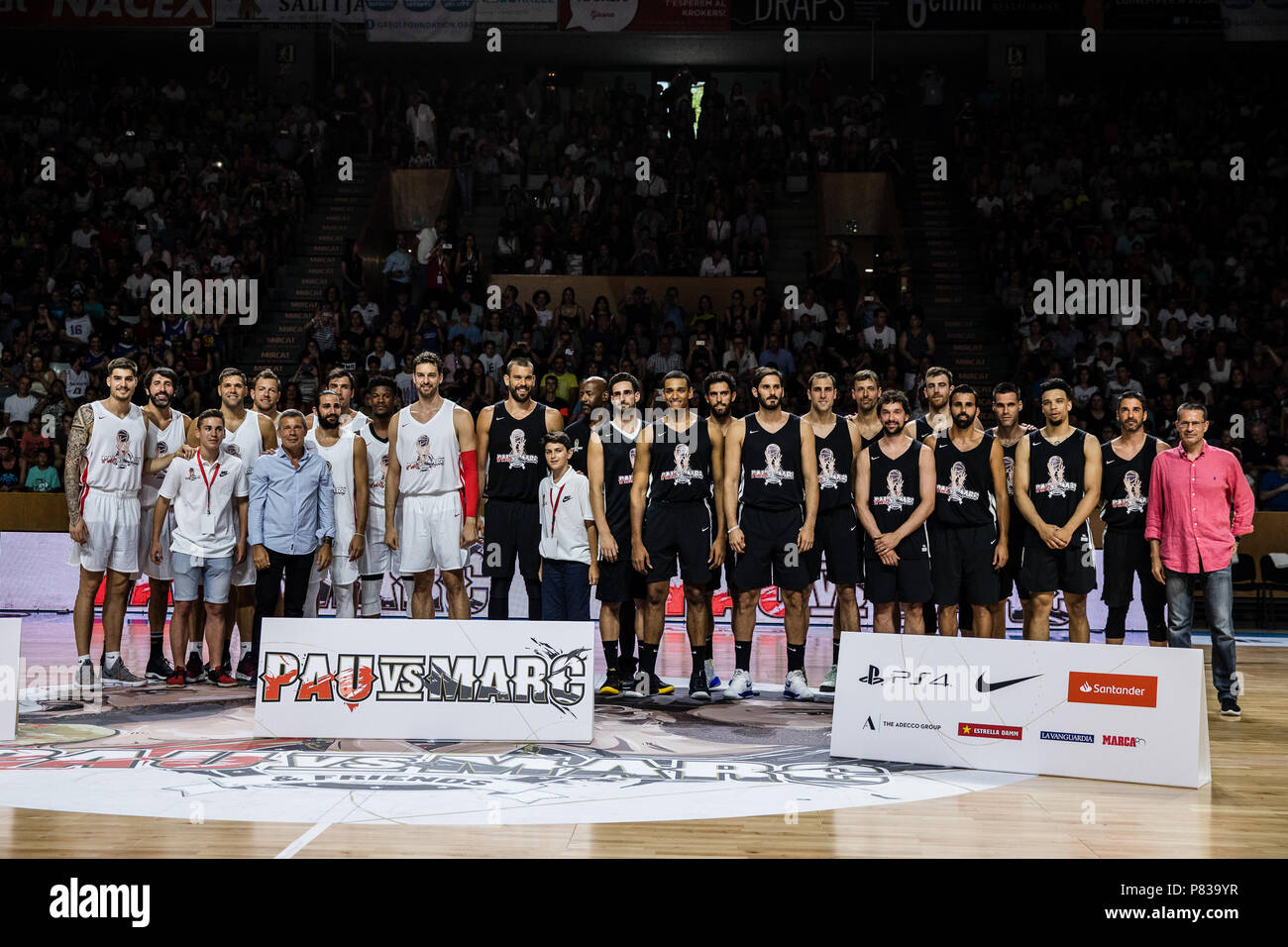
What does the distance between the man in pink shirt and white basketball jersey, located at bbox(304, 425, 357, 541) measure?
5.19m

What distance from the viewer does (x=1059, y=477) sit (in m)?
8.00

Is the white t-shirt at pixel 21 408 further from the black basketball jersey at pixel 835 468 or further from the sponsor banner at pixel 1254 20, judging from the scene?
the sponsor banner at pixel 1254 20

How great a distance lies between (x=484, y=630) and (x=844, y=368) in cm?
1008

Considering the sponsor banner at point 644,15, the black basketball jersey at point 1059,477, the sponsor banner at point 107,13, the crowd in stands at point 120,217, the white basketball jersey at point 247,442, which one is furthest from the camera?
the sponsor banner at point 107,13

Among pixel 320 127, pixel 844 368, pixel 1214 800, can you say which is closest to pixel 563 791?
pixel 1214 800

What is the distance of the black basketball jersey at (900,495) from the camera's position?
7.92 m

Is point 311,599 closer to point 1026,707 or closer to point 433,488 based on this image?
point 433,488

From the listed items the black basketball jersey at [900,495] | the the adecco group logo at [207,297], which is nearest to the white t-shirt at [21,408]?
the the adecco group logo at [207,297]

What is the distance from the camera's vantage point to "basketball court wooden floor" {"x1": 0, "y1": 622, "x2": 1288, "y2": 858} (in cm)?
452

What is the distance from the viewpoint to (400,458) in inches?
315

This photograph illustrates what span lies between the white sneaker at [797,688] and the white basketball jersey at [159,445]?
14.7 feet

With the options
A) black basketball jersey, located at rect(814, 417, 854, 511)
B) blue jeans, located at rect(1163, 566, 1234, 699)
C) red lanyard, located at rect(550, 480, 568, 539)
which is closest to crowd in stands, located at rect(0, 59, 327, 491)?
red lanyard, located at rect(550, 480, 568, 539)

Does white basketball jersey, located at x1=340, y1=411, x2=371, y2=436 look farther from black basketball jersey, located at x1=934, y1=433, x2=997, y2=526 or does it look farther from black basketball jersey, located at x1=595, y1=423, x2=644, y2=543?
black basketball jersey, located at x1=934, y1=433, x2=997, y2=526
